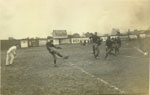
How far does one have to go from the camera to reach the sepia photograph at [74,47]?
9.75ft

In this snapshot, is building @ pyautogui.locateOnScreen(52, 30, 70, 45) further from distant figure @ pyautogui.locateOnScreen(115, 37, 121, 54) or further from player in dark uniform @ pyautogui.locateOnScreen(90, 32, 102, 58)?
distant figure @ pyautogui.locateOnScreen(115, 37, 121, 54)

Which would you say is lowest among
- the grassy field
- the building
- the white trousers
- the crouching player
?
the grassy field

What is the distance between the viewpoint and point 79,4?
325 centimetres

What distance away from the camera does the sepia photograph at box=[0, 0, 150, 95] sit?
297 centimetres

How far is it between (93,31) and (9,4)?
817 mm

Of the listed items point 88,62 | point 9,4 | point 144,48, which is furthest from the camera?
point 144,48

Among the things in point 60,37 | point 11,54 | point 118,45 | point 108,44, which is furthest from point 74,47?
point 11,54

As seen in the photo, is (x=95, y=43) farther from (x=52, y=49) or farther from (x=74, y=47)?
(x=52, y=49)

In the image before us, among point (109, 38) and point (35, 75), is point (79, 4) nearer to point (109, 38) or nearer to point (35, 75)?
point (109, 38)

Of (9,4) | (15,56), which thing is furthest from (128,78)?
(9,4)

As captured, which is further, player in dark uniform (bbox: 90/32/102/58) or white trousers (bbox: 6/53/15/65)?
player in dark uniform (bbox: 90/32/102/58)

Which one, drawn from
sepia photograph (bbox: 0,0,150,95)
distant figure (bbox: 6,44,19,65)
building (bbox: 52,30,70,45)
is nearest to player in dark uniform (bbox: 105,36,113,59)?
sepia photograph (bbox: 0,0,150,95)

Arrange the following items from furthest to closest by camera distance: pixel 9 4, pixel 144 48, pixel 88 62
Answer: pixel 144 48 → pixel 88 62 → pixel 9 4

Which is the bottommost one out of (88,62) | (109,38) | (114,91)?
(114,91)
